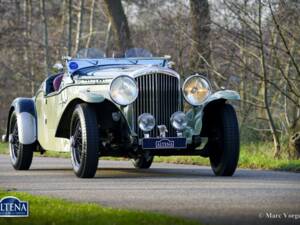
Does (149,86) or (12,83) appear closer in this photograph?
(149,86)

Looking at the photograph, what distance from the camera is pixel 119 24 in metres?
28.1

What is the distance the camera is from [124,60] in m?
15.9

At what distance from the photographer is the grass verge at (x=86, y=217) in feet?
27.7

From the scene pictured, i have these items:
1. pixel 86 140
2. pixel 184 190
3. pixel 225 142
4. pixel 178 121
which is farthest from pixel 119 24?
pixel 184 190

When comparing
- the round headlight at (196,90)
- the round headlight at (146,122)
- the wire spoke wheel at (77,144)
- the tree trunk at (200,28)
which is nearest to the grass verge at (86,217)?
the round headlight at (146,122)

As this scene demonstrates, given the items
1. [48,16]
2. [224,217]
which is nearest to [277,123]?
[224,217]

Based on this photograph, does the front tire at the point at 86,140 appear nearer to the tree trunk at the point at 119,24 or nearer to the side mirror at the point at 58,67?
the side mirror at the point at 58,67

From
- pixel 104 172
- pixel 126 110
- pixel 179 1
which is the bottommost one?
pixel 104 172

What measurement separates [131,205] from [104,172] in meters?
5.31

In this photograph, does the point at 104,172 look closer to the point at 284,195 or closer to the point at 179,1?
the point at 284,195

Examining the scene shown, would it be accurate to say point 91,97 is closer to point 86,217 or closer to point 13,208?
point 13,208

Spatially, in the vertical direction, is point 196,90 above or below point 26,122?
above

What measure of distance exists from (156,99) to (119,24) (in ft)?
47.0

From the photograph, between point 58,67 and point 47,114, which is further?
point 58,67
